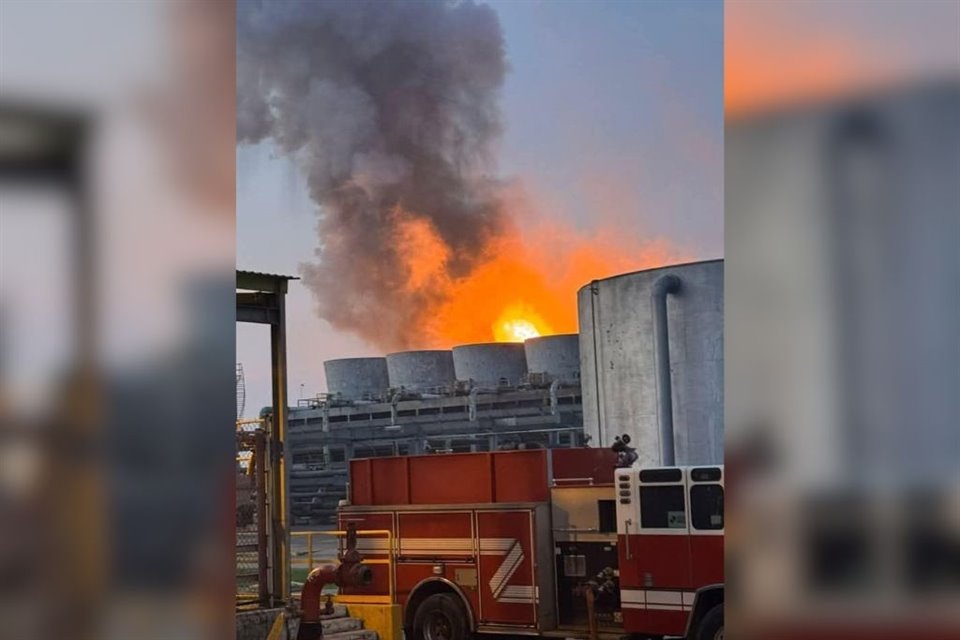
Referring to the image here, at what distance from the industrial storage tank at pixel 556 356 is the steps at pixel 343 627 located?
338 centimetres

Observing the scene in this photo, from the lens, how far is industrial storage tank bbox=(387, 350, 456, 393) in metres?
12.8

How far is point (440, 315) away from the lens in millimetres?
12539

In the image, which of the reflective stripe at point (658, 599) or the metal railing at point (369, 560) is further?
the metal railing at point (369, 560)

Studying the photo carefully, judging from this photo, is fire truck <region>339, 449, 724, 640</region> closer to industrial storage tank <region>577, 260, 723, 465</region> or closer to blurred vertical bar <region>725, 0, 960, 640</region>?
industrial storage tank <region>577, 260, 723, 465</region>

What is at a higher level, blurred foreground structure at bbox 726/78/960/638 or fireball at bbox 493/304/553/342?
fireball at bbox 493/304/553/342

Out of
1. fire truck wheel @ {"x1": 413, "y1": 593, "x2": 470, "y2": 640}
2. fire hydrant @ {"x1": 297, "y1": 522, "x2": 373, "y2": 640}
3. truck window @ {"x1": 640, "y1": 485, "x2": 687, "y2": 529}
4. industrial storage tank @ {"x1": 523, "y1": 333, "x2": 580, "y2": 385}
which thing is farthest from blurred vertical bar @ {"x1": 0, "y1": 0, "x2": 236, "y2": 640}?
industrial storage tank @ {"x1": 523, "y1": 333, "x2": 580, "y2": 385}

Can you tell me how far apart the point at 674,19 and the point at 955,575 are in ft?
25.3

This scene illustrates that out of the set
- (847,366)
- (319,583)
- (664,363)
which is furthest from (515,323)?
(847,366)

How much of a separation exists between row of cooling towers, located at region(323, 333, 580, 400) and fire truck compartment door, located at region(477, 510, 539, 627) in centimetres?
212

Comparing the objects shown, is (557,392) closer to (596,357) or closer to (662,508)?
(596,357)

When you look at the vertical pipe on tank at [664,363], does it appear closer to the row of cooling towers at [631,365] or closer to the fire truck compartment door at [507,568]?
the row of cooling towers at [631,365]

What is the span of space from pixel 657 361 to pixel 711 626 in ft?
10.8

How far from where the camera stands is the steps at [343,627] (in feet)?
33.6

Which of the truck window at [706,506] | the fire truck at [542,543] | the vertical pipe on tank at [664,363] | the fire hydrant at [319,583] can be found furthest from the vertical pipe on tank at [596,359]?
the fire hydrant at [319,583]
